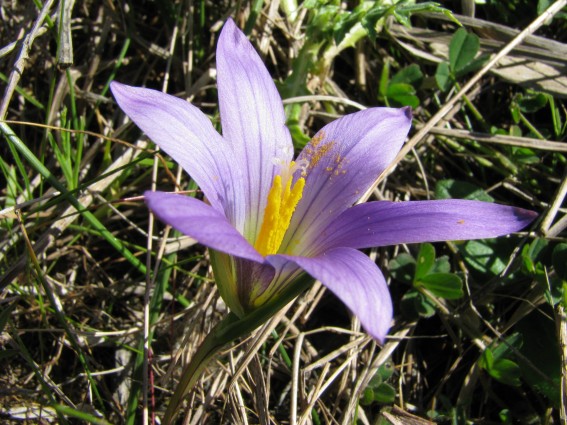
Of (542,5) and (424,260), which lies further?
(542,5)

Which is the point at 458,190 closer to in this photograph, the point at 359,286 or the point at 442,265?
the point at 442,265

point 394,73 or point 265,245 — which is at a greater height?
point 394,73

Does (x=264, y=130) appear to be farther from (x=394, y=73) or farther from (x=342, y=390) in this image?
(x=394, y=73)

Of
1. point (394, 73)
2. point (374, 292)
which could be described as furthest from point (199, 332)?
point (394, 73)

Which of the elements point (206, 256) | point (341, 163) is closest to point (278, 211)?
point (341, 163)

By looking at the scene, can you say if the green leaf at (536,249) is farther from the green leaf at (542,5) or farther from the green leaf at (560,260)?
the green leaf at (542,5)

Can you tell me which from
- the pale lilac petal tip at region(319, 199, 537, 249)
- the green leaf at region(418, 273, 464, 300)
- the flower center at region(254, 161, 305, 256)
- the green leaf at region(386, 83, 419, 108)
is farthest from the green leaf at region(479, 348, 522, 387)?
the green leaf at region(386, 83, 419, 108)
